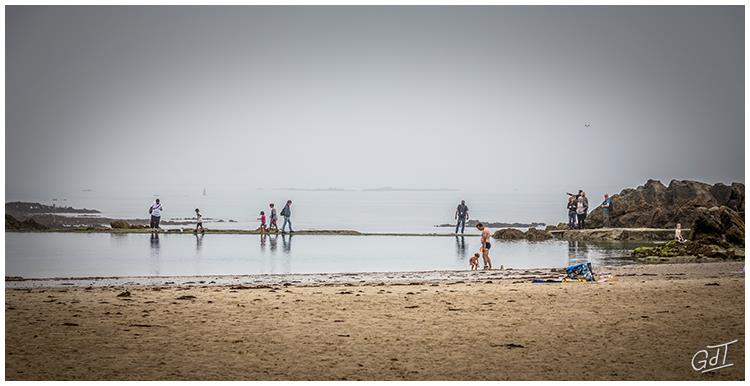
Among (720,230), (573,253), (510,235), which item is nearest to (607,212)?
(510,235)

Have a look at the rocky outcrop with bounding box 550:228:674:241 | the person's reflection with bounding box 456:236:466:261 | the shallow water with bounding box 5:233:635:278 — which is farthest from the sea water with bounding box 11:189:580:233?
the shallow water with bounding box 5:233:635:278

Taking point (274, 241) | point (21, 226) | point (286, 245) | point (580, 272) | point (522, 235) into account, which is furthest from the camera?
point (21, 226)

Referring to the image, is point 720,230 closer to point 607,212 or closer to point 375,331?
point 607,212

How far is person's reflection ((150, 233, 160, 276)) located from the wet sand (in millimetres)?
3982

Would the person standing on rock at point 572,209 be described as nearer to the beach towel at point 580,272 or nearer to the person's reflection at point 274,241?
the person's reflection at point 274,241

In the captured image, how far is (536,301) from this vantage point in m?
13.7

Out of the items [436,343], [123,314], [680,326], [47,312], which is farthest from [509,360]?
[47,312]

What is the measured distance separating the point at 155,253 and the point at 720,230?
15.4 metres

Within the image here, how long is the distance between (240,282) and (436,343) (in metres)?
7.29

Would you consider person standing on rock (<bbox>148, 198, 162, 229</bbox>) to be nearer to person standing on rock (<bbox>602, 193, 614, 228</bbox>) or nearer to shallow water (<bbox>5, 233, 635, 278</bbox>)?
shallow water (<bbox>5, 233, 635, 278</bbox>)

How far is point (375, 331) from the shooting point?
37.3 feet

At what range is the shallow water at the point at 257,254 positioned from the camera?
20.4m

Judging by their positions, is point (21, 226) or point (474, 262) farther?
point (21, 226)

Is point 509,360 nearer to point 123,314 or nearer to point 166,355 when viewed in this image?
point 166,355
